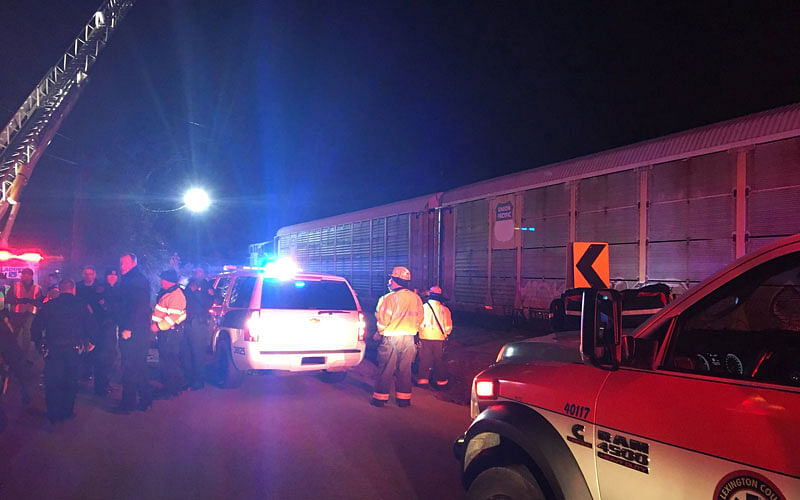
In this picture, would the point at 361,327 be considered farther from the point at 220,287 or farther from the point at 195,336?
the point at 220,287

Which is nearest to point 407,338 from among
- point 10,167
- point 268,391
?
point 268,391

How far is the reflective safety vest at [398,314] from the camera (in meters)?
7.70

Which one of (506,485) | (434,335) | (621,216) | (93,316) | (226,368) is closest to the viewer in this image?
(506,485)

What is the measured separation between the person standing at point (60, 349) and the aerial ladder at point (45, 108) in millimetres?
9580

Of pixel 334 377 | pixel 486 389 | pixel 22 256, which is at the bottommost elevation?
pixel 334 377

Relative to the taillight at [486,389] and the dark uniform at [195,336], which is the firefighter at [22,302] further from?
the taillight at [486,389]

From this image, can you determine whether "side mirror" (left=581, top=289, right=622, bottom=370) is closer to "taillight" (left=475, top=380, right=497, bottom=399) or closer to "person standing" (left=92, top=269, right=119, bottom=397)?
"taillight" (left=475, top=380, right=497, bottom=399)

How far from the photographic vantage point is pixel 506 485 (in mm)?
2771

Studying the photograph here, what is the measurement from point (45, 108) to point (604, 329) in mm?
16833

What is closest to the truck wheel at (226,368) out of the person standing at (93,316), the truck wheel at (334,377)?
the truck wheel at (334,377)

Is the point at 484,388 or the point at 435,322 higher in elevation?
the point at 484,388

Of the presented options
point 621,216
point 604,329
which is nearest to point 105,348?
point 604,329

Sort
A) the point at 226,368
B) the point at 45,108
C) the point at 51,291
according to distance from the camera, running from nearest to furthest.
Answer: the point at 226,368
the point at 51,291
the point at 45,108

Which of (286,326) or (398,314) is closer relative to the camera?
(398,314)
